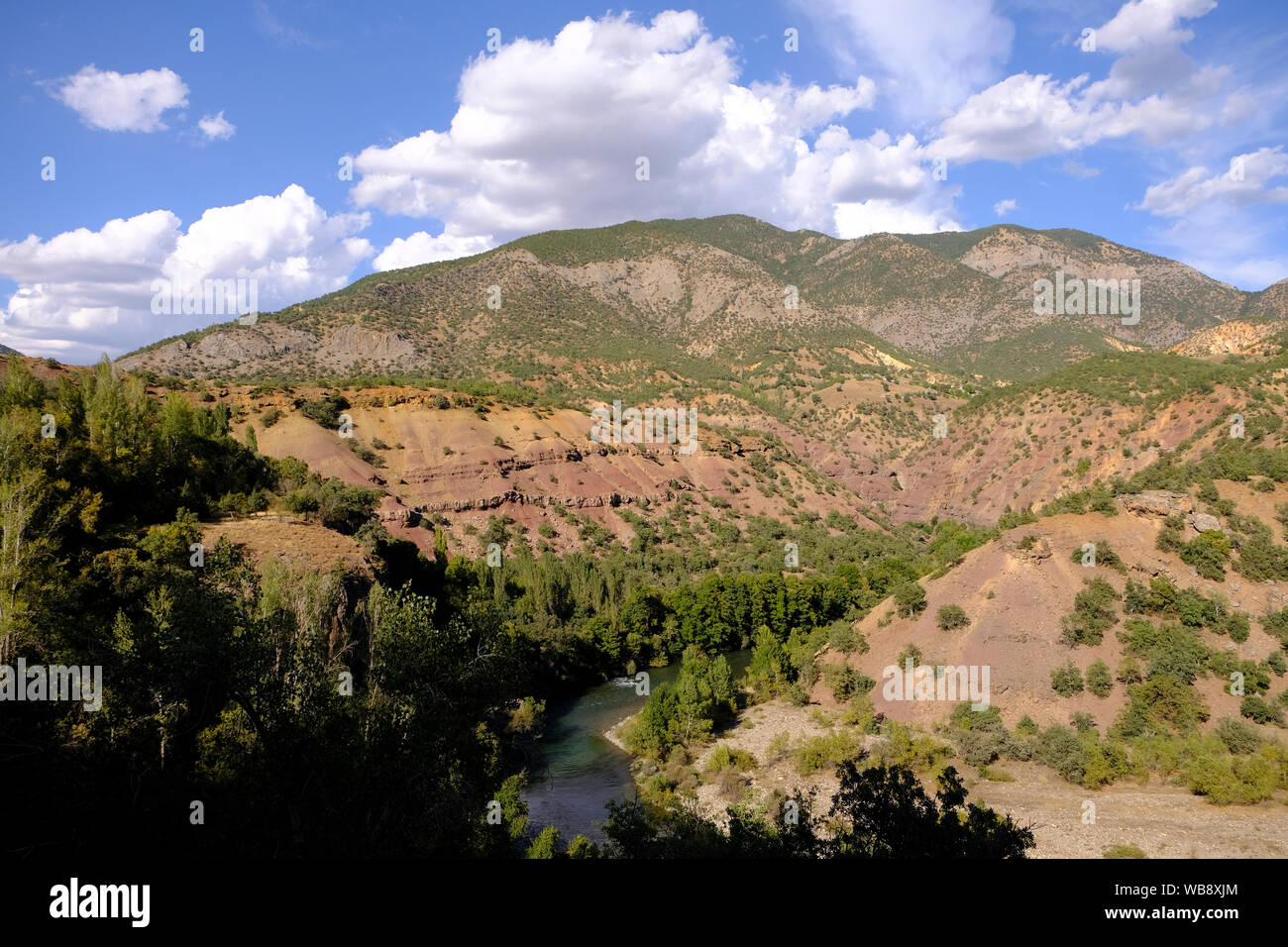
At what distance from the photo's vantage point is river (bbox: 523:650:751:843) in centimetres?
2734

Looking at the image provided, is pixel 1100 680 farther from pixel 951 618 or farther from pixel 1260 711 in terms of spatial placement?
pixel 951 618

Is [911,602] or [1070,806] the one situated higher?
[911,602]

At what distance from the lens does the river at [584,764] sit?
89.7 feet

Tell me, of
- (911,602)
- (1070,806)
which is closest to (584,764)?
(911,602)

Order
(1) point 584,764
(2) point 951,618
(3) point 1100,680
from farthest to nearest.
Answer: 1. (2) point 951,618
2. (1) point 584,764
3. (3) point 1100,680

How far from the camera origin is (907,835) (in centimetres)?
1175

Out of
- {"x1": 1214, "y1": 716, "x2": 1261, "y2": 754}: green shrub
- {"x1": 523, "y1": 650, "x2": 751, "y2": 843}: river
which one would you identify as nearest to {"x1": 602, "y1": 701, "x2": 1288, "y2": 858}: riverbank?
{"x1": 1214, "y1": 716, "x2": 1261, "y2": 754}: green shrub

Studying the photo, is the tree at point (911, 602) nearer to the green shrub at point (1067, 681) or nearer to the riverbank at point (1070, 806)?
the green shrub at point (1067, 681)

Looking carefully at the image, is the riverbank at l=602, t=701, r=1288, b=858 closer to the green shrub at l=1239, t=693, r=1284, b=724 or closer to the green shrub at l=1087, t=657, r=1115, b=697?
the green shrub at l=1087, t=657, r=1115, b=697

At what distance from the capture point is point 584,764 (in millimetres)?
33031

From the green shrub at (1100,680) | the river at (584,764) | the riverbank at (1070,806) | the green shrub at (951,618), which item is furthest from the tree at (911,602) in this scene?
the river at (584,764)
